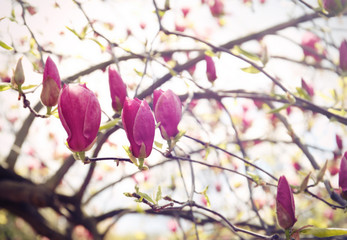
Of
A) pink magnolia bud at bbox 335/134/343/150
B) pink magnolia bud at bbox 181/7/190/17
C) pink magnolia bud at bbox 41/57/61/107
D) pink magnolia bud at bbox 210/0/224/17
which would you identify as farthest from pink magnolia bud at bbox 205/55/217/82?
pink magnolia bud at bbox 181/7/190/17

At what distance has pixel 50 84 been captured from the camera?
1.78ft

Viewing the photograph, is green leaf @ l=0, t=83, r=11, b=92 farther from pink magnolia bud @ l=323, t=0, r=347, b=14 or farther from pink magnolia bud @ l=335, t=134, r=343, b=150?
pink magnolia bud @ l=335, t=134, r=343, b=150

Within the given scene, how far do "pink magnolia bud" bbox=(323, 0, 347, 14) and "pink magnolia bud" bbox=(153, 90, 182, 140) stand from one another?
488 millimetres

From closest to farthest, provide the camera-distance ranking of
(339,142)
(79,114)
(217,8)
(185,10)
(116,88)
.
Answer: (79,114), (116,88), (339,142), (217,8), (185,10)

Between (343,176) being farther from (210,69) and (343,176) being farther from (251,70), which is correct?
(210,69)

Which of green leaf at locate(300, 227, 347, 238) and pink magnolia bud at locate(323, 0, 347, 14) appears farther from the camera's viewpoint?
pink magnolia bud at locate(323, 0, 347, 14)

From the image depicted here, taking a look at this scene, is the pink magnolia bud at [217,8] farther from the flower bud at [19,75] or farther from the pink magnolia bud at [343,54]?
the flower bud at [19,75]

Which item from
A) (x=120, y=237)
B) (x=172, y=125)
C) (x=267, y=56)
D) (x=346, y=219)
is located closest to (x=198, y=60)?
(x=267, y=56)

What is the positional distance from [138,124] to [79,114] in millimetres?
94

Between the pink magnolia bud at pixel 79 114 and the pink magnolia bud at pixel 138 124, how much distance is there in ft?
0.16

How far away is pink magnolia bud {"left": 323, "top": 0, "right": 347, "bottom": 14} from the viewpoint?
2.41ft

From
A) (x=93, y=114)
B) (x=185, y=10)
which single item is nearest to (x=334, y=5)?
(x=93, y=114)

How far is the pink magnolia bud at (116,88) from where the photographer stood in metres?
0.59

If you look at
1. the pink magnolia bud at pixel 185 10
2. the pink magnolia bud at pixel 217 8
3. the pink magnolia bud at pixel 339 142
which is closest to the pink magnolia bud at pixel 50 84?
the pink magnolia bud at pixel 339 142
